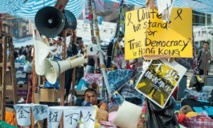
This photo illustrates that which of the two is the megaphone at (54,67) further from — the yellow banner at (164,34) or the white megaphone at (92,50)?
the white megaphone at (92,50)

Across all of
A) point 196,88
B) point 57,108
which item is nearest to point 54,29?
point 57,108

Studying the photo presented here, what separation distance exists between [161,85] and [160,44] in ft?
1.41

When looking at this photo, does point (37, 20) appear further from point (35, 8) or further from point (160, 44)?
point (35, 8)

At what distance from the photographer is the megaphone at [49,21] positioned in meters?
4.18

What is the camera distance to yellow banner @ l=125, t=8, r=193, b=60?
381 cm

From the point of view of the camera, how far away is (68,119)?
4055mm

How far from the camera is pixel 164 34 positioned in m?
3.86

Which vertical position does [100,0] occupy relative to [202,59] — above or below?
above

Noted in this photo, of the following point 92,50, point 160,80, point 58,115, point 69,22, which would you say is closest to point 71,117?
point 58,115

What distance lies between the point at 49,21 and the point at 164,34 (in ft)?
4.45

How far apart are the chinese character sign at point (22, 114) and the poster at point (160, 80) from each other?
1280mm

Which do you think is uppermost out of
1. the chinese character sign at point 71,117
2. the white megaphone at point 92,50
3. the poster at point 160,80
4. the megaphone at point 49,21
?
the megaphone at point 49,21

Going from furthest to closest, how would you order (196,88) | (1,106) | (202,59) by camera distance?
1. (202,59)
2. (196,88)
3. (1,106)

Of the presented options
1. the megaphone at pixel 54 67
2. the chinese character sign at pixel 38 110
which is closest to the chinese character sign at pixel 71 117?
the chinese character sign at pixel 38 110
